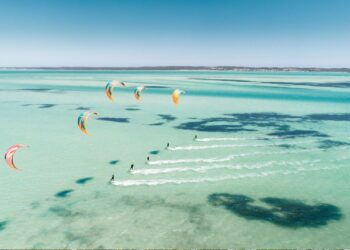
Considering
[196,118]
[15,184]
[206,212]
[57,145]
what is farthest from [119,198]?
[196,118]

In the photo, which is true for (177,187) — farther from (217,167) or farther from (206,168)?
(217,167)

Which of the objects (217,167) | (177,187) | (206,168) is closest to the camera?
(177,187)

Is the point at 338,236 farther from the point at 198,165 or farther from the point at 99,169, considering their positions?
the point at 99,169

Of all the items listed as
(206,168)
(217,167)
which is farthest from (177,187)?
(217,167)

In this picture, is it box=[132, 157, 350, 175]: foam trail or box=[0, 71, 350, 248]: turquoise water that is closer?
box=[0, 71, 350, 248]: turquoise water

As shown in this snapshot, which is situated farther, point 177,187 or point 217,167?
point 217,167

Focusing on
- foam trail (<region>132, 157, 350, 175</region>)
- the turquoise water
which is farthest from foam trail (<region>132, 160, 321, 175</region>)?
the turquoise water

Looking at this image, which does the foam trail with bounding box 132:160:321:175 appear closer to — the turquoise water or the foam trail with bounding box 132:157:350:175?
the foam trail with bounding box 132:157:350:175

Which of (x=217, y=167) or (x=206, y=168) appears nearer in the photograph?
(x=206, y=168)

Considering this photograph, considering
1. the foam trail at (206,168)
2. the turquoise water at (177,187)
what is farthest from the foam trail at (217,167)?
the turquoise water at (177,187)

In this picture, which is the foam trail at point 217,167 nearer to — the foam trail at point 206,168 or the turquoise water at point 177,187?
the foam trail at point 206,168

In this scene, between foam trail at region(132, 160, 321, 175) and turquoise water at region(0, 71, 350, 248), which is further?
foam trail at region(132, 160, 321, 175)

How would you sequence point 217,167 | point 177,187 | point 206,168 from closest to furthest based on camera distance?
point 177,187, point 206,168, point 217,167
